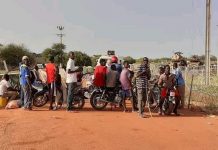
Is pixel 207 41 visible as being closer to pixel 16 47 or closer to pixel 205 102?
pixel 205 102

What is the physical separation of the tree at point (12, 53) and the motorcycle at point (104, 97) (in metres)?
52.3

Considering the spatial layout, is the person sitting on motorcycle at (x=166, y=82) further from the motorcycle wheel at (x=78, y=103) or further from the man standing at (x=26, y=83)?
the man standing at (x=26, y=83)

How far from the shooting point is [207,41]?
84.7ft

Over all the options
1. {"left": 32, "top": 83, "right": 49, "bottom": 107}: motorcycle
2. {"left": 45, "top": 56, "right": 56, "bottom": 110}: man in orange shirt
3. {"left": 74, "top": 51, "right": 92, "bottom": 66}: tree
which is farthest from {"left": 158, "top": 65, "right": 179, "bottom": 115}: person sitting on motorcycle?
{"left": 74, "top": 51, "right": 92, "bottom": 66}: tree

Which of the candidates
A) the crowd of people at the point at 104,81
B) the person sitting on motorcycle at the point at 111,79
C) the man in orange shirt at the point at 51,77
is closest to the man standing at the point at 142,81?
the crowd of people at the point at 104,81

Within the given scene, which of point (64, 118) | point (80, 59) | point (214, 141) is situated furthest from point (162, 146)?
point (80, 59)

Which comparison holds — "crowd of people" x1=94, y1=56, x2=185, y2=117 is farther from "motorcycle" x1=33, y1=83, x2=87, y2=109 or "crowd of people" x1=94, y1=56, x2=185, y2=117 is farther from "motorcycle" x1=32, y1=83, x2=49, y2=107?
"motorcycle" x1=32, y1=83, x2=49, y2=107

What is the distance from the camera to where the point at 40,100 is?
15492mm

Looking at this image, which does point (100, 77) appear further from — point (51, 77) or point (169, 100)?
point (169, 100)

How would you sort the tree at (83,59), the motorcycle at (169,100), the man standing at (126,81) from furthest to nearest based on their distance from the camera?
the tree at (83,59), the man standing at (126,81), the motorcycle at (169,100)

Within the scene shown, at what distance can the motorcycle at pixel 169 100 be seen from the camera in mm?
14469

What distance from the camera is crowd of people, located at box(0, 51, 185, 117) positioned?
1384 centimetres

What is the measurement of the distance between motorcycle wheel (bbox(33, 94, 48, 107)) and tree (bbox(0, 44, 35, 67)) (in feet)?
170

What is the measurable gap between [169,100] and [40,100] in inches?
171
